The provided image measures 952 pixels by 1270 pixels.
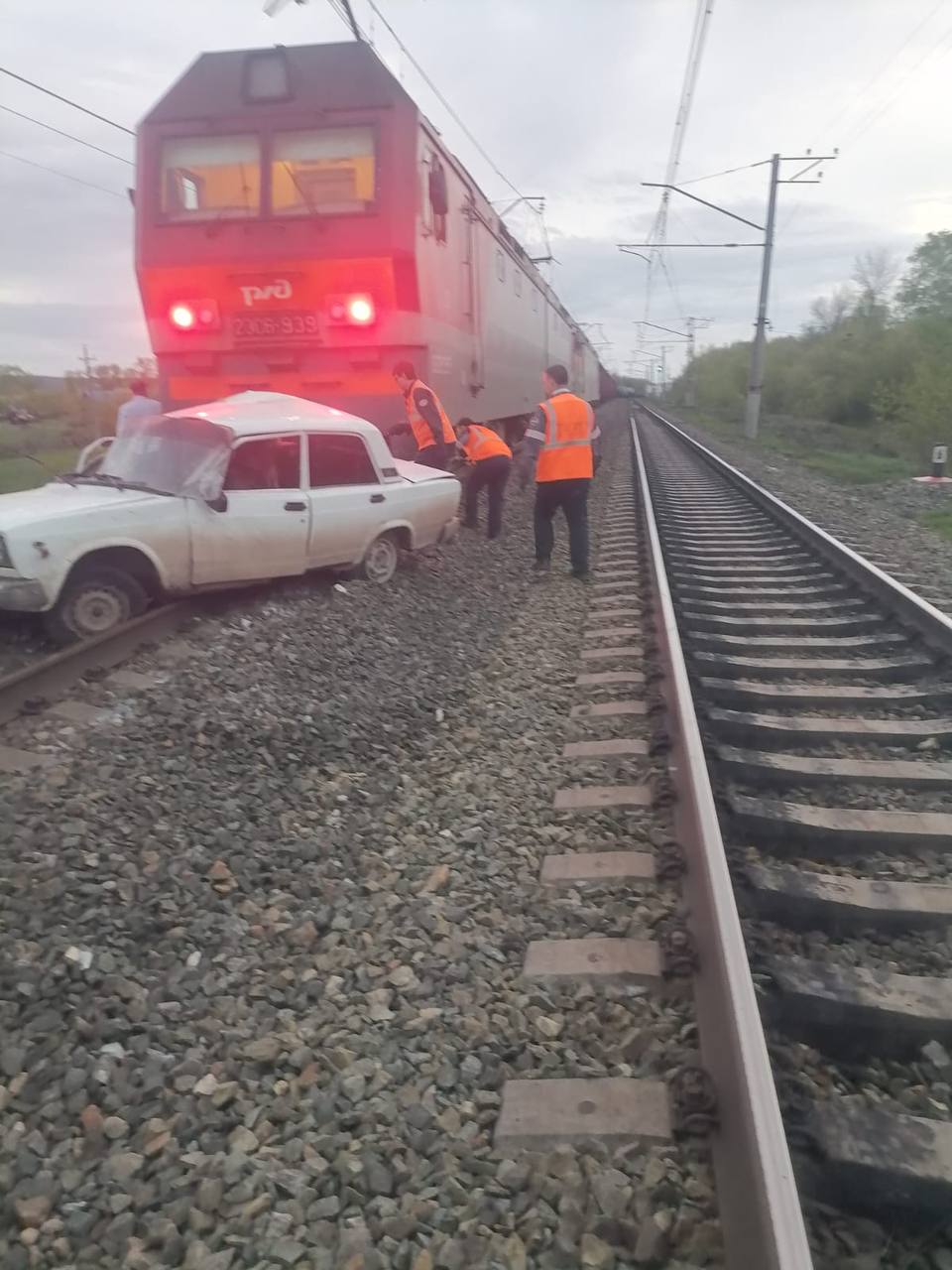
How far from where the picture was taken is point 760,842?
359 cm

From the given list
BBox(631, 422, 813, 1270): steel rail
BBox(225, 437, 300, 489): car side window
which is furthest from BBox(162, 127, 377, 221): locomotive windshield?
BBox(631, 422, 813, 1270): steel rail

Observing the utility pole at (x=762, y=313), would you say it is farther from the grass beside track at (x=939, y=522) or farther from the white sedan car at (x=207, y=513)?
the white sedan car at (x=207, y=513)

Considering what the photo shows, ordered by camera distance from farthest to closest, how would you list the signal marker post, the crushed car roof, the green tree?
the green tree < the signal marker post < the crushed car roof

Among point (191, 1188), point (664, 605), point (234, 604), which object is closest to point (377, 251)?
point (234, 604)

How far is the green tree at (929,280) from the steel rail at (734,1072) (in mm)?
47533

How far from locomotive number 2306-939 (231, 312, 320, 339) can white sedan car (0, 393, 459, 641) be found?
49.3 inches

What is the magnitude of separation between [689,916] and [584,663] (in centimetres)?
320

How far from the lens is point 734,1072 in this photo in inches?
86.5

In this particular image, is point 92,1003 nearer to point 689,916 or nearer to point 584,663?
point 689,916

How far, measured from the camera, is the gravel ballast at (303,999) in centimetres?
212

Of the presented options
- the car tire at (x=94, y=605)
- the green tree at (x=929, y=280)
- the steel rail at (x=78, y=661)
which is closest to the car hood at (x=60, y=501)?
the car tire at (x=94, y=605)

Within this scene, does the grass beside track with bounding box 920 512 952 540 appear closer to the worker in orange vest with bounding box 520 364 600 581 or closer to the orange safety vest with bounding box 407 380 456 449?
the worker in orange vest with bounding box 520 364 600 581

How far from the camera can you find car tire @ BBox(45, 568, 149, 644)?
18.6 feet

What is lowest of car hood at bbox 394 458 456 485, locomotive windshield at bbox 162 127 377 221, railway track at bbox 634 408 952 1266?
railway track at bbox 634 408 952 1266
